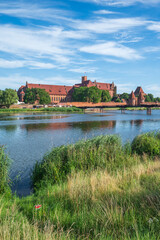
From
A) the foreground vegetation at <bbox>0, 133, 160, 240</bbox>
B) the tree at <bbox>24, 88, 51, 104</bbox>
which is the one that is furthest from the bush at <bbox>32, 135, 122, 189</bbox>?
the tree at <bbox>24, 88, 51, 104</bbox>

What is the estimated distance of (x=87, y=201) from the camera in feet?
20.7

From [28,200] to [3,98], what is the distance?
81.1 metres

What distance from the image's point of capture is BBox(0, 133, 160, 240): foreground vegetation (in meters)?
4.52

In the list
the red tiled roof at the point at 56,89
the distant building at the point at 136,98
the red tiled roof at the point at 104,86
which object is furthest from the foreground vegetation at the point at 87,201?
the red tiled roof at the point at 104,86

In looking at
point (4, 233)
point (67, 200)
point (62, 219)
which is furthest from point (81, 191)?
point (4, 233)

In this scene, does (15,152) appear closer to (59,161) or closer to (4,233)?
(59,161)

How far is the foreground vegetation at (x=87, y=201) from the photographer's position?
452 centimetres

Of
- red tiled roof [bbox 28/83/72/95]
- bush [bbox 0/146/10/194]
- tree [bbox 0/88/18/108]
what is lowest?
bush [bbox 0/146/10/194]

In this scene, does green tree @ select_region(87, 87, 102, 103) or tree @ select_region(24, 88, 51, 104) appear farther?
green tree @ select_region(87, 87, 102, 103)

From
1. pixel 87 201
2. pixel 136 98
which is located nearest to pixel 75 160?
pixel 87 201

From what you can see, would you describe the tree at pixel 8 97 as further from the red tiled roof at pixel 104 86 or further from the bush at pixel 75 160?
the red tiled roof at pixel 104 86

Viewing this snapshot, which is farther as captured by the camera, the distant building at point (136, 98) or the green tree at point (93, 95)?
the distant building at point (136, 98)

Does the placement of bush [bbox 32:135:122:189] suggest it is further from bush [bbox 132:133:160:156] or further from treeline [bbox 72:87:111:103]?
treeline [bbox 72:87:111:103]

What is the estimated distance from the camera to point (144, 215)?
5121mm
